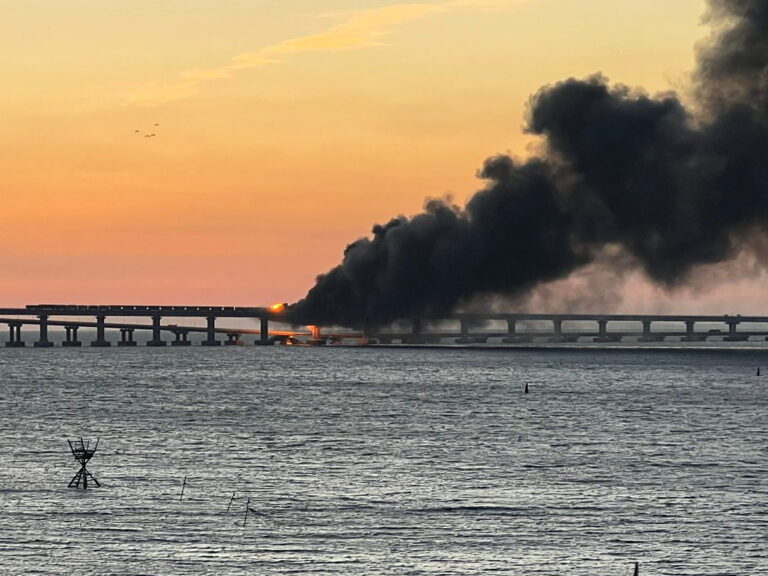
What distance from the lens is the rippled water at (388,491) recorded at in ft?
189

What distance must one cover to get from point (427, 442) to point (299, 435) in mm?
10359

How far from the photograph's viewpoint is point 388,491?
75000 mm

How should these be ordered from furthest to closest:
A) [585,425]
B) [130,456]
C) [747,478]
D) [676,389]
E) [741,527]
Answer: [676,389], [585,425], [130,456], [747,478], [741,527]

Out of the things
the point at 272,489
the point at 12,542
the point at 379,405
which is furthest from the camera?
the point at 379,405

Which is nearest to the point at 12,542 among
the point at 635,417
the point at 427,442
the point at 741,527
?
the point at 741,527

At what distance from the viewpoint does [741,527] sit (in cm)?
6438

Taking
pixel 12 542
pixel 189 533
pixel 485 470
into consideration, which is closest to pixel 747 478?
pixel 485 470

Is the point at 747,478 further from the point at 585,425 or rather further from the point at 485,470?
the point at 585,425

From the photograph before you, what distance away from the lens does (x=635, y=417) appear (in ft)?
430

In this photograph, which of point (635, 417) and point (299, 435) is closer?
point (299, 435)

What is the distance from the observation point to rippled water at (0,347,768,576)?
189 ft

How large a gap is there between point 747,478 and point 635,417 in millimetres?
49304

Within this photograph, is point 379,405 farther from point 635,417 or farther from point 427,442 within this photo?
point 427,442

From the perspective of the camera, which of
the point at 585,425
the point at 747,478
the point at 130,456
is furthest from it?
the point at 585,425
